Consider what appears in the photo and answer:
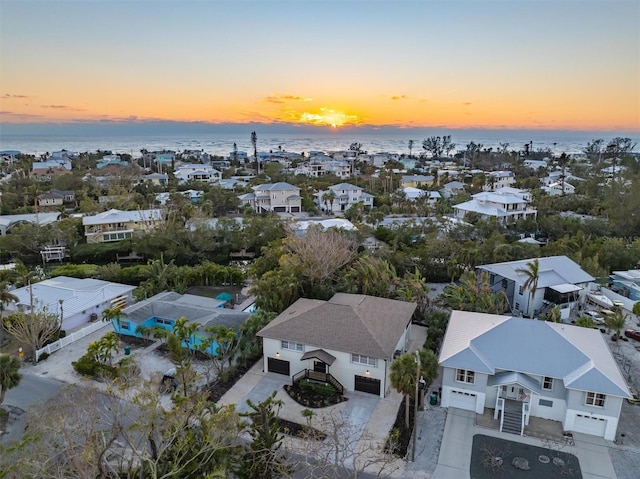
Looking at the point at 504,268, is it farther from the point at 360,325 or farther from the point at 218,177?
the point at 218,177

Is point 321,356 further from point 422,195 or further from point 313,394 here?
point 422,195

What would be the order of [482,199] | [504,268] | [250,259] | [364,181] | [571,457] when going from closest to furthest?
[571,457], [504,268], [250,259], [482,199], [364,181]

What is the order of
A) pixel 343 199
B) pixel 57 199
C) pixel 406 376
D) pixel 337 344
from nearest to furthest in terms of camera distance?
pixel 406 376 < pixel 337 344 < pixel 57 199 < pixel 343 199

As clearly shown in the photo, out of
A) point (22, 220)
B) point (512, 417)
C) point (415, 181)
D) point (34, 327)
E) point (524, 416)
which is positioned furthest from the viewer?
point (415, 181)

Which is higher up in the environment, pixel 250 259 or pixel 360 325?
pixel 360 325

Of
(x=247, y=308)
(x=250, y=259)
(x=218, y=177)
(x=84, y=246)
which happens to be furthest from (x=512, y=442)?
(x=218, y=177)

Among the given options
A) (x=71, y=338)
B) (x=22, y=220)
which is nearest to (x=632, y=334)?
(x=71, y=338)

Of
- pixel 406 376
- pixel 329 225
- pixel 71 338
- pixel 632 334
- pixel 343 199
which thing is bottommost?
pixel 71 338
